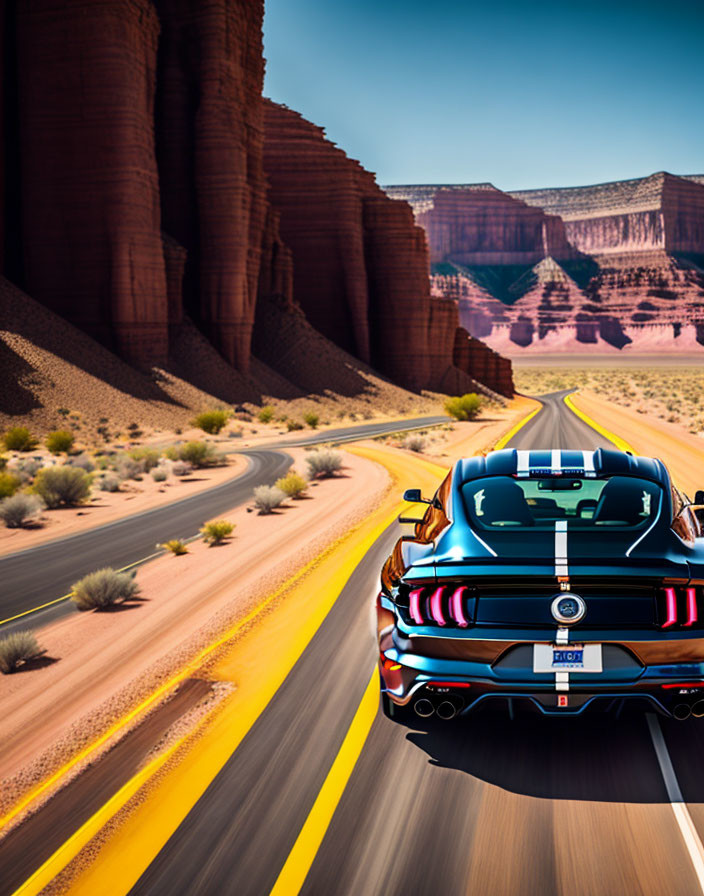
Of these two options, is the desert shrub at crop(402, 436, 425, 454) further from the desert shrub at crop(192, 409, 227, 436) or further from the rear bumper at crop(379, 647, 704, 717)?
the rear bumper at crop(379, 647, 704, 717)

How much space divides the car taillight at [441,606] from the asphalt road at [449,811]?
943 mm

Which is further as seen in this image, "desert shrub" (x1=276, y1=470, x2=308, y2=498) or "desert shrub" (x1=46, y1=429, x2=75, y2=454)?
"desert shrub" (x1=46, y1=429, x2=75, y2=454)

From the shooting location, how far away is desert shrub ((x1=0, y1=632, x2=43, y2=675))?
735 cm

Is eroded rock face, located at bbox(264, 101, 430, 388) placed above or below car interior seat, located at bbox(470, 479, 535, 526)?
above

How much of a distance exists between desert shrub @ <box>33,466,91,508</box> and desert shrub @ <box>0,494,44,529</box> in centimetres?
152

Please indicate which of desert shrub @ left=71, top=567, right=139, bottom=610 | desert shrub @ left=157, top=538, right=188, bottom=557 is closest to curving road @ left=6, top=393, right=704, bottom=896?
desert shrub @ left=71, top=567, right=139, bottom=610

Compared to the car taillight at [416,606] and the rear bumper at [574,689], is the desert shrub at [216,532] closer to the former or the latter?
the car taillight at [416,606]

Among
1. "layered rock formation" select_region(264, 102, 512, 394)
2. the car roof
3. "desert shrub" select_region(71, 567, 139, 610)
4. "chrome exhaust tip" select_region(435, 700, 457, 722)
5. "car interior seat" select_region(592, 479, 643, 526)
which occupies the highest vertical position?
"layered rock formation" select_region(264, 102, 512, 394)

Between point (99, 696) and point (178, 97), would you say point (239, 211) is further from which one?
point (99, 696)

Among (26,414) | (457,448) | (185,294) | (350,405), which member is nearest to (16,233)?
(185,294)

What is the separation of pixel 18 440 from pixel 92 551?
71.3 ft

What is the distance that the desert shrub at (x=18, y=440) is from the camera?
108 feet

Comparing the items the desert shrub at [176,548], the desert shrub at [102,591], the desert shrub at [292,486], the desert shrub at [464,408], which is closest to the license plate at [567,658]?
the desert shrub at [102,591]

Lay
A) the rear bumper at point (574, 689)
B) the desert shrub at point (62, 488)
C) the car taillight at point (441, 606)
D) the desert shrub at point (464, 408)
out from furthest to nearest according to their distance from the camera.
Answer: the desert shrub at point (464, 408)
the desert shrub at point (62, 488)
the car taillight at point (441, 606)
the rear bumper at point (574, 689)
